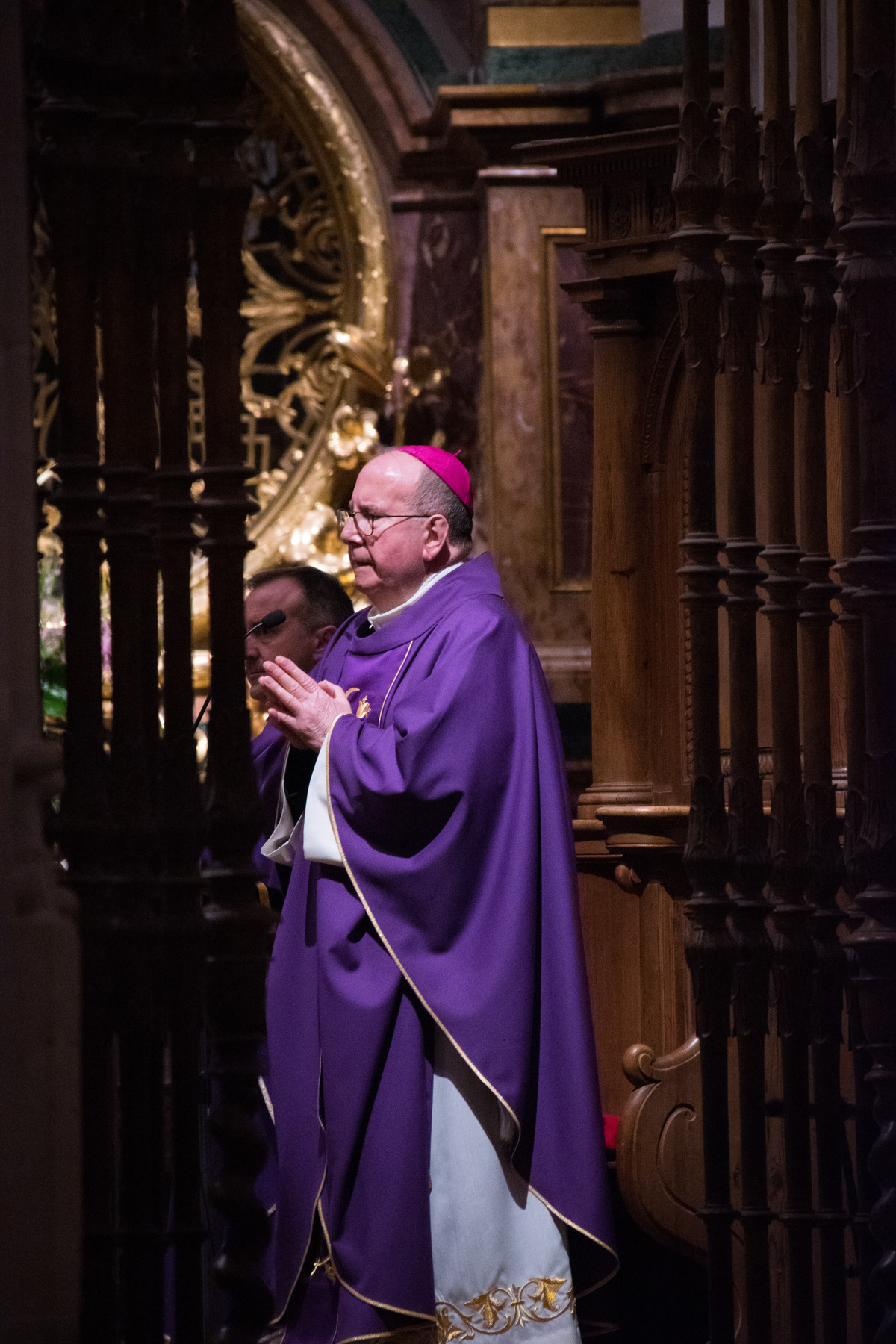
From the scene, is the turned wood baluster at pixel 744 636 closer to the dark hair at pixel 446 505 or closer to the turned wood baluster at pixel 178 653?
the dark hair at pixel 446 505

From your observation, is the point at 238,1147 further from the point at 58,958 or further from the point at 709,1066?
the point at 709,1066

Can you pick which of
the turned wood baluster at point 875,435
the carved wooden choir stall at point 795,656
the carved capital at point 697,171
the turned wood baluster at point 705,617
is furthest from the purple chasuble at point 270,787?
the carved capital at point 697,171

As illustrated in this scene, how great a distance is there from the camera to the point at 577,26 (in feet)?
19.1

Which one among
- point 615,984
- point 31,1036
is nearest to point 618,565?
point 615,984

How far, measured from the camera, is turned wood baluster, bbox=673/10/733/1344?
117 inches

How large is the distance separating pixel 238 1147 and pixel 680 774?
202 cm

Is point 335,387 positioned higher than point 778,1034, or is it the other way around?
point 335,387

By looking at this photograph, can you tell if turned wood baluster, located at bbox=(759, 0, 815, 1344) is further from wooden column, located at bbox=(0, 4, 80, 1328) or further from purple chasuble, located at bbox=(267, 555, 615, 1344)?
wooden column, located at bbox=(0, 4, 80, 1328)

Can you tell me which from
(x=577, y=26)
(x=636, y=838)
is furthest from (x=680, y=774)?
(x=577, y=26)

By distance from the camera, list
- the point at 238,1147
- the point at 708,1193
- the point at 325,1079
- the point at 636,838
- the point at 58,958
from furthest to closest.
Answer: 1. the point at 636,838
2. the point at 325,1079
3. the point at 708,1193
4. the point at 238,1147
5. the point at 58,958

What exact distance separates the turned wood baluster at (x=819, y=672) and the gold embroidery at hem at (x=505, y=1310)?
18.9 inches

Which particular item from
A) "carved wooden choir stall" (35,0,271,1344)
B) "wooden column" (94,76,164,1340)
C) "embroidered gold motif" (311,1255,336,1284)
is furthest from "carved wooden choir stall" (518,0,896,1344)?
"wooden column" (94,76,164,1340)

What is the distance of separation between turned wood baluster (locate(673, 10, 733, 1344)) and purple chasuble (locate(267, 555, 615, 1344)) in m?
0.38

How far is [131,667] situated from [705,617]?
3.29 feet
